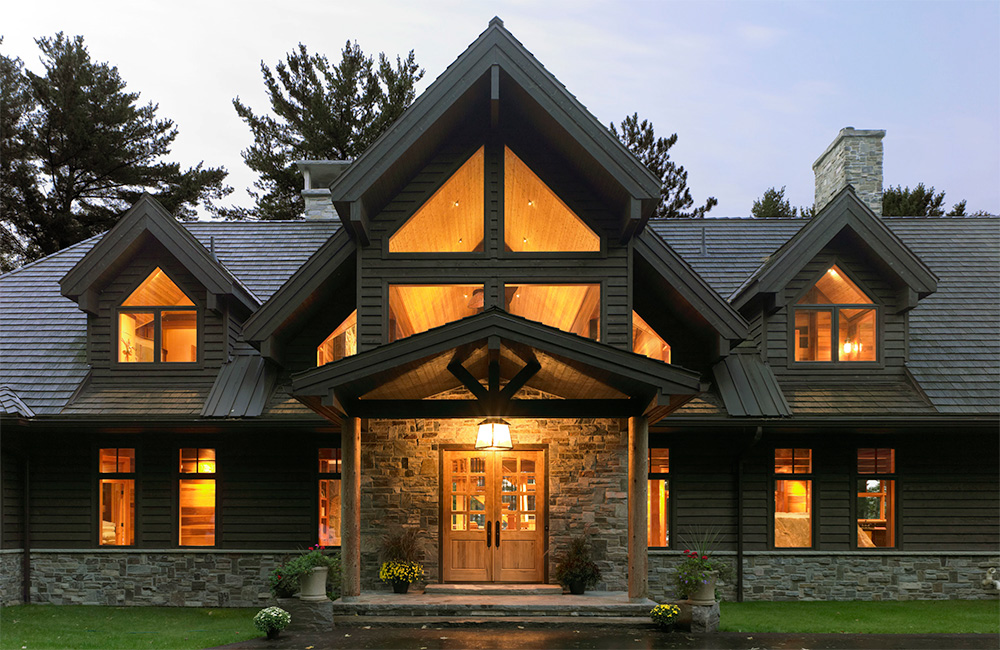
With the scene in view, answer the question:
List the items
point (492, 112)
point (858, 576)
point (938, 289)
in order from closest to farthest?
point (492, 112) < point (858, 576) < point (938, 289)

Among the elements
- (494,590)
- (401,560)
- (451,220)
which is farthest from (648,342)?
(401,560)

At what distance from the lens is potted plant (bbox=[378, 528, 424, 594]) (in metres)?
11.0

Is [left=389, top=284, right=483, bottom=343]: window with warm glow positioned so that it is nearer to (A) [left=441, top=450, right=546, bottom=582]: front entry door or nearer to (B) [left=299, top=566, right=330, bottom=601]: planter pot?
(A) [left=441, top=450, right=546, bottom=582]: front entry door

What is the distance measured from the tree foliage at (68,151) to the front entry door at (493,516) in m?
21.2

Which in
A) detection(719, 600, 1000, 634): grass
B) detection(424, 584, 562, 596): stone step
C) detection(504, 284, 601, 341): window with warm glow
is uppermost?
detection(504, 284, 601, 341): window with warm glow

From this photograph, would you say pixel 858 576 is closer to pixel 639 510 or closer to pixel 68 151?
pixel 639 510

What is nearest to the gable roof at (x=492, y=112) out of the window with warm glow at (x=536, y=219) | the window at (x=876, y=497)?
the window with warm glow at (x=536, y=219)

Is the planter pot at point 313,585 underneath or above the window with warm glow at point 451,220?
underneath

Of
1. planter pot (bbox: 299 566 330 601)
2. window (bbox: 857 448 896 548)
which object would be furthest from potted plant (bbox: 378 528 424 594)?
window (bbox: 857 448 896 548)

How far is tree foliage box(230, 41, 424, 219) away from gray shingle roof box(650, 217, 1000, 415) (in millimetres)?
16298

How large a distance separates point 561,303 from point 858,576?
20.4ft

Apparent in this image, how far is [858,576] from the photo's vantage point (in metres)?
11.9

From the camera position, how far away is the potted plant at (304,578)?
31.6ft

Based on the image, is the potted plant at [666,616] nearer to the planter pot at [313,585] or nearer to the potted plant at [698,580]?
the potted plant at [698,580]
